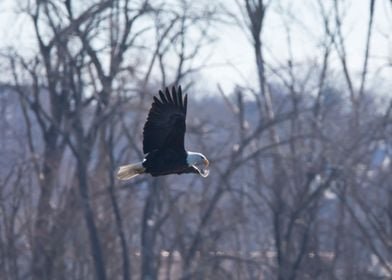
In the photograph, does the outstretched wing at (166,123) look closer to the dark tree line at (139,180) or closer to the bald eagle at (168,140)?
the bald eagle at (168,140)

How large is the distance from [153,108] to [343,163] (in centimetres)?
1306

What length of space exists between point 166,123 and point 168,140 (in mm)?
166

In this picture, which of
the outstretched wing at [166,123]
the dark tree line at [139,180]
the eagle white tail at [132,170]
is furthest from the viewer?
the dark tree line at [139,180]

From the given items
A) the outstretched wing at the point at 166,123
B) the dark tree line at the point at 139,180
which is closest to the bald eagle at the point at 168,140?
the outstretched wing at the point at 166,123

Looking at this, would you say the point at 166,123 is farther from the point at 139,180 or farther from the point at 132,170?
the point at 139,180

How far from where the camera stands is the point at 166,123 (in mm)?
11500

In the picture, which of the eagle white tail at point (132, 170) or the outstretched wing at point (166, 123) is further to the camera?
the eagle white tail at point (132, 170)

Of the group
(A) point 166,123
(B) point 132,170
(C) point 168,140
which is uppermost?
(A) point 166,123

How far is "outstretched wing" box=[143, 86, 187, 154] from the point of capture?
11375 millimetres

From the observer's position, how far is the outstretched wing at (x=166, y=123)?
1138 centimetres

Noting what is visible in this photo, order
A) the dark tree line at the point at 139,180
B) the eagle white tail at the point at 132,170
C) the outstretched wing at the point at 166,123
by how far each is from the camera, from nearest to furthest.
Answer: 1. the outstretched wing at the point at 166,123
2. the eagle white tail at the point at 132,170
3. the dark tree line at the point at 139,180

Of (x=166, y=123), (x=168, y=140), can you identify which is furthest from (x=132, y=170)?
(x=166, y=123)

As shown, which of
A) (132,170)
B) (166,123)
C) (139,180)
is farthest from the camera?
(139,180)

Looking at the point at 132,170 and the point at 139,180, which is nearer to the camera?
the point at 132,170
